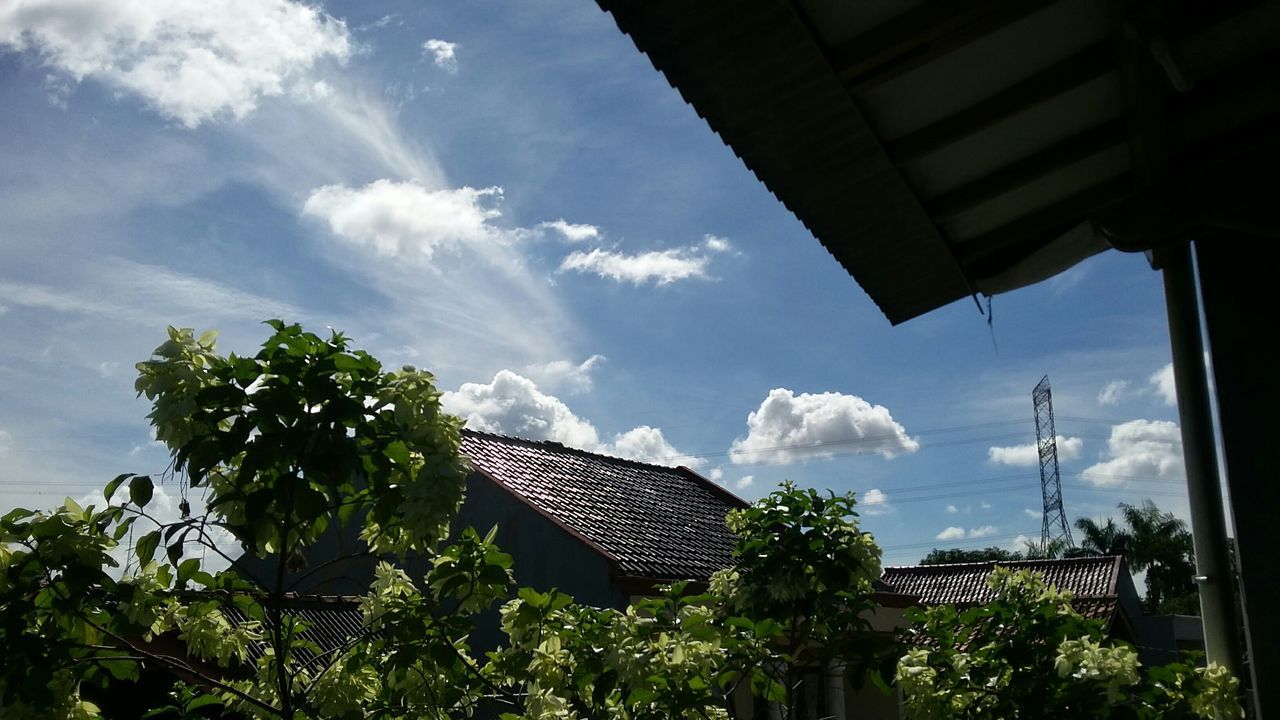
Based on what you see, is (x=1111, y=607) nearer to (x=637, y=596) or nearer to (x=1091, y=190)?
(x=637, y=596)

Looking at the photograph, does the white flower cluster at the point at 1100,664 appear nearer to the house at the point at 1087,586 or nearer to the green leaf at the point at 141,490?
the green leaf at the point at 141,490

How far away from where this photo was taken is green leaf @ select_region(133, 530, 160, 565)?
7.44 feet

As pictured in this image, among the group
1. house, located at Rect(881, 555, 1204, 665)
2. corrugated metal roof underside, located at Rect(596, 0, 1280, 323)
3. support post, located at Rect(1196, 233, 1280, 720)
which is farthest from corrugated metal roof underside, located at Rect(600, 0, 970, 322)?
house, located at Rect(881, 555, 1204, 665)

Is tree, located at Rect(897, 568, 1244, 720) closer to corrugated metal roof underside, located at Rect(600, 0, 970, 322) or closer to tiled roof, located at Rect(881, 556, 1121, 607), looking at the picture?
corrugated metal roof underside, located at Rect(600, 0, 970, 322)

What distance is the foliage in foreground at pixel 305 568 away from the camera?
7.14 feet

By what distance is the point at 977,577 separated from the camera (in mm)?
25984

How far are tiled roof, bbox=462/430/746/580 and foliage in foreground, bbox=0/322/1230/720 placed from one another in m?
7.95

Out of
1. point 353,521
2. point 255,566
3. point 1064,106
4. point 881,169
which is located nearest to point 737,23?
point 881,169

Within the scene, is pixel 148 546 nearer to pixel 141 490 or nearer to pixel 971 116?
pixel 141 490

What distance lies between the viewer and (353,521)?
12.2 m

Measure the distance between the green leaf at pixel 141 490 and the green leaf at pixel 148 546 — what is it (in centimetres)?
10

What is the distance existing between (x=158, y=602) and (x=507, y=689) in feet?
5.49

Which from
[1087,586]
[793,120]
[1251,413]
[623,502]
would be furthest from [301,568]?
[1087,586]

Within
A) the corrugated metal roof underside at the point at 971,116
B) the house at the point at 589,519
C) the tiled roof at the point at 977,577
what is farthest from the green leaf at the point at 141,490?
the tiled roof at the point at 977,577
